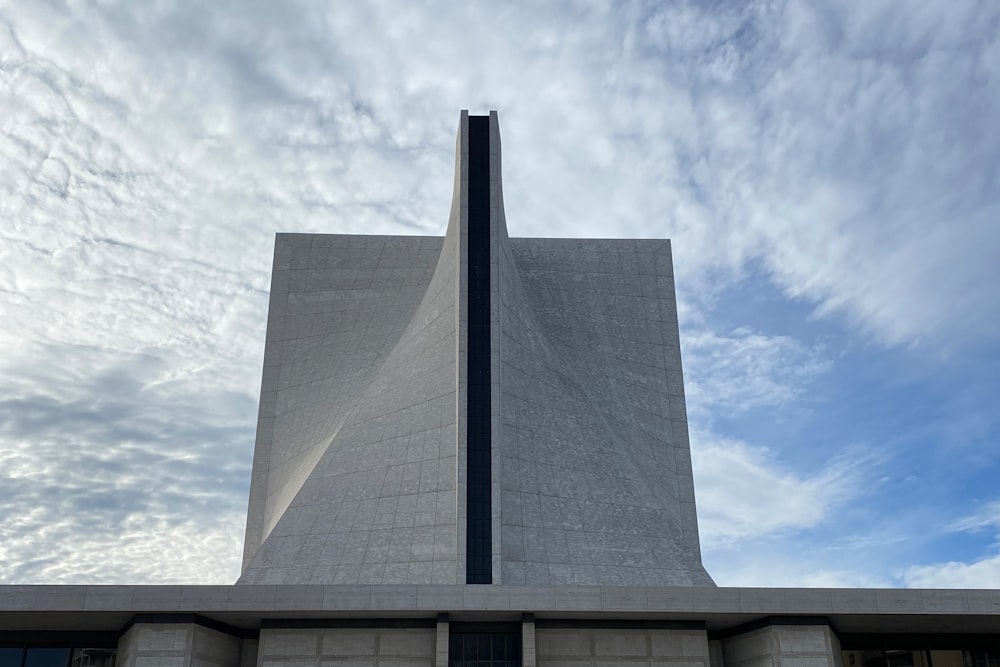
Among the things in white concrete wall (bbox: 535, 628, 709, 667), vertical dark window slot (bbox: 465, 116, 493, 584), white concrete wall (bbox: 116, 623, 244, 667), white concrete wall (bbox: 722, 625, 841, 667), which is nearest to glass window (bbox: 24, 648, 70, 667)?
white concrete wall (bbox: 116, 623, 244, 667)

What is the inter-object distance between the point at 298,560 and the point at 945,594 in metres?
16.0

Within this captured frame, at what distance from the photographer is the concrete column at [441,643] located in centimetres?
2045

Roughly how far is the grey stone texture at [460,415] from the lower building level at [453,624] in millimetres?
3629

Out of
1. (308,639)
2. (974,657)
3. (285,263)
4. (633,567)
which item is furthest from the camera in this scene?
(285,263)

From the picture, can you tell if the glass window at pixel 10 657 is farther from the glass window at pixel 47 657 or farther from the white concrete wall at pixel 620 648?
the white concrete wall at pixel 620 648

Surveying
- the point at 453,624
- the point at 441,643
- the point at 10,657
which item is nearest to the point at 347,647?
the point at 441,643

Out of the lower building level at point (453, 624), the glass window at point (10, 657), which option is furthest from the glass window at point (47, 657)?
the glass window at point (10, 657)

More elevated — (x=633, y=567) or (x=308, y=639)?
(x=633, y=567)

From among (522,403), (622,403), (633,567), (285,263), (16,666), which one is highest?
(285,263)

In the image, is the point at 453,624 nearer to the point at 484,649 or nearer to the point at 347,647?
the point at 484,649

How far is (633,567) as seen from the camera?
26.1 metres

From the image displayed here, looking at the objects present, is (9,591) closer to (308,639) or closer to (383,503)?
(308,639)

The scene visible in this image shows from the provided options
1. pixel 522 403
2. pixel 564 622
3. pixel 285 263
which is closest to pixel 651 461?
pixel 522 403

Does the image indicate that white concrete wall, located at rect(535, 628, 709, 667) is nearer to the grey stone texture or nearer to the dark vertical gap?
the dark vertical gap
